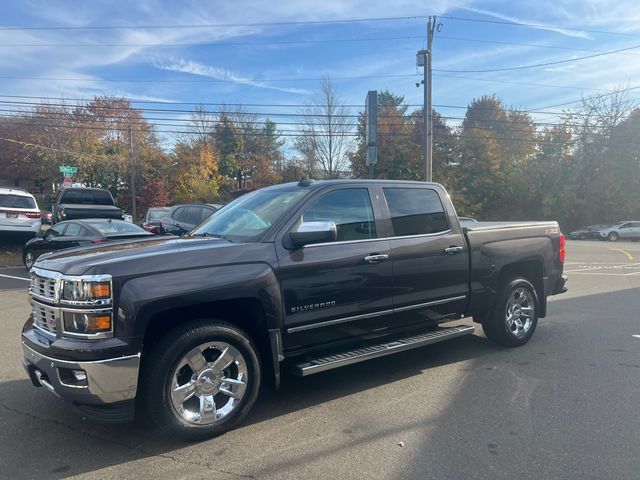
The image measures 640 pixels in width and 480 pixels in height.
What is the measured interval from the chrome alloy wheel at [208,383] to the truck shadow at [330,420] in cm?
22

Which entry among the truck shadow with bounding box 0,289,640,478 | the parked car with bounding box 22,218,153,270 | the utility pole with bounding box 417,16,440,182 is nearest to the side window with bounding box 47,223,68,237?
the parked car with bounding box 22,218,153,270

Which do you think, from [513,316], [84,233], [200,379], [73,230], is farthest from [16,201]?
[513,316]

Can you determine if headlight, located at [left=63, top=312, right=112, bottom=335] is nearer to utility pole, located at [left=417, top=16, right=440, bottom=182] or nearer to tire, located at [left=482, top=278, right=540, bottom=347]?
tire, located at [left=482, top=278, right=540, bottom=347]

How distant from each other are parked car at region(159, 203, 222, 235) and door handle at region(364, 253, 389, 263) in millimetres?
8972

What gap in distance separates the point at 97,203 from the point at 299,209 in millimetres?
15738

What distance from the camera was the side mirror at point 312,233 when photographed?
3.91 meters

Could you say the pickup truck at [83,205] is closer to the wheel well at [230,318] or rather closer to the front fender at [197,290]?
the wheel well at [230,318]

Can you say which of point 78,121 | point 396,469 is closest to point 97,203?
point 396,469

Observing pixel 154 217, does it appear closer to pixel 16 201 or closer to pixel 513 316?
pixel 16 201

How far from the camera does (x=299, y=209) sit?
14.0ft

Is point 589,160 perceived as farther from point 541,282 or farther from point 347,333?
point 347,333

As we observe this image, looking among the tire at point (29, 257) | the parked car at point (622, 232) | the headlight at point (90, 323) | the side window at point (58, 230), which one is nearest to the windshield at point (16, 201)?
the tire at point (29, 257)

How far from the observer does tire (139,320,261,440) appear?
11.3 feet

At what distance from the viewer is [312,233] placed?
3906 mm
